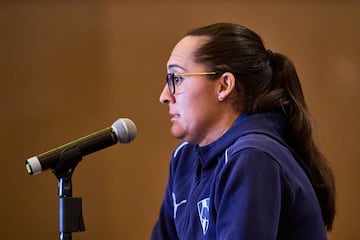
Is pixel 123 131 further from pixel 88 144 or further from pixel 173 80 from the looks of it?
pixel 173 80

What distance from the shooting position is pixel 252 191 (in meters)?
1.13

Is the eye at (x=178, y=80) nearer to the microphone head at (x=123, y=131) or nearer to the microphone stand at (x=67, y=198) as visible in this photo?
the microphone head at (x=123, y=131)

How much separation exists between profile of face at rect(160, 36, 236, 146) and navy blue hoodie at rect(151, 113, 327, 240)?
44 mm

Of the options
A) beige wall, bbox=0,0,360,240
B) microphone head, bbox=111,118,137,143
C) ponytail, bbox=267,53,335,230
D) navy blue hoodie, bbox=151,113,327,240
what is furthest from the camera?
beige wall, bbox=0,0,360,240

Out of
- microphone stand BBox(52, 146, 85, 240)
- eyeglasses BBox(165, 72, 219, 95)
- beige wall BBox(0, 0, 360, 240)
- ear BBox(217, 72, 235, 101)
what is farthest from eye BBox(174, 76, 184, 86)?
beige wall BBox(0, 0, 360, 240)

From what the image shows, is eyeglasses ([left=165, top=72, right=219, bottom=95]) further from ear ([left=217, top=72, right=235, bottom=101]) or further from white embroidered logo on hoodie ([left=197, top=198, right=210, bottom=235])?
white embroidered logo on hoodie ([left=197, top=198, right=210, bottom=235])

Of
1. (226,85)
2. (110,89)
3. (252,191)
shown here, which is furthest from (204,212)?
(110,89)

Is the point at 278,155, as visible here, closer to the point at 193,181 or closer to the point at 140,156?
the point at 193,181

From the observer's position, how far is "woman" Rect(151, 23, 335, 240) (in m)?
1.22

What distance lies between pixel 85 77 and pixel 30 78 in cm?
24

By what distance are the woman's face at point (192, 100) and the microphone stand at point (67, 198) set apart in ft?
1.06

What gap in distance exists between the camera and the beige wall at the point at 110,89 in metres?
2.52

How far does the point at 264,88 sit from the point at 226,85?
98mm

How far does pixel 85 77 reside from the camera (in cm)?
254
